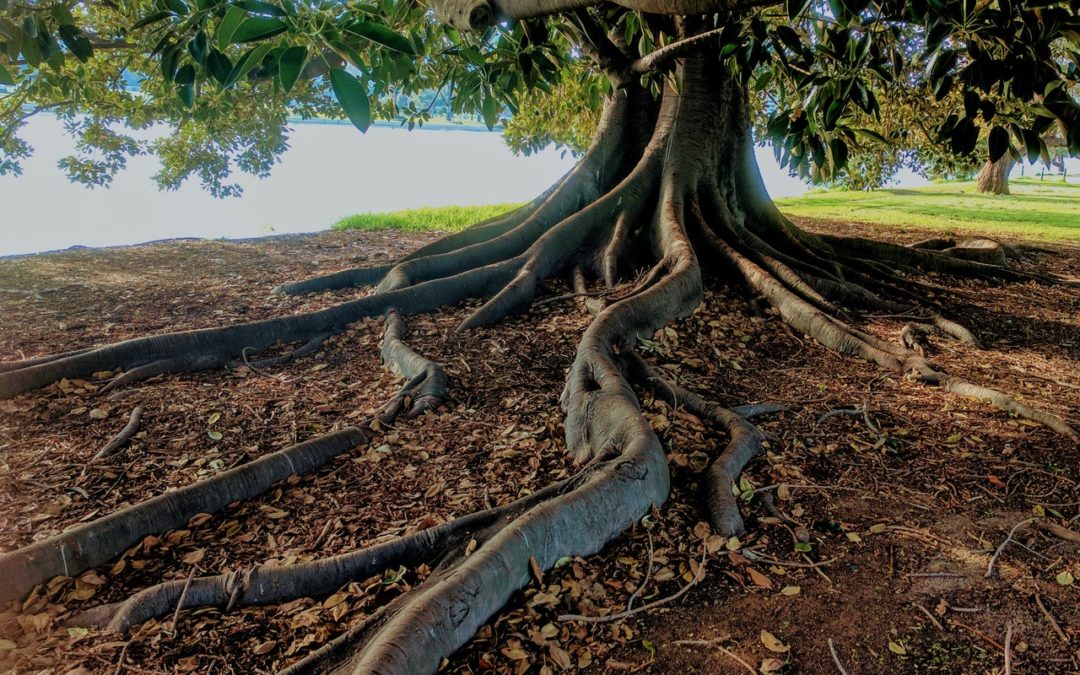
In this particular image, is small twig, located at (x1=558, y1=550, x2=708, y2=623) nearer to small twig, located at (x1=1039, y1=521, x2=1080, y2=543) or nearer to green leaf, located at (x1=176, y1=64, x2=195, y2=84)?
small twig, located at (x1=1039, y1=521, x2=1080, y2=543)

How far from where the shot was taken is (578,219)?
6.80 metres

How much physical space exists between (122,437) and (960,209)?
1625 cm

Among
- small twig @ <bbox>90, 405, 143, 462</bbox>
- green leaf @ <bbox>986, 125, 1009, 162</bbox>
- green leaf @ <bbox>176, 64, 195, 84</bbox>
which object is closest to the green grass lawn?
small twig @ <bbox>90, 405, 143, 462</bbox>

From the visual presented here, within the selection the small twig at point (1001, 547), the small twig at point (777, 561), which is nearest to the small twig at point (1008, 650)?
the small twig at point (1001, 547)

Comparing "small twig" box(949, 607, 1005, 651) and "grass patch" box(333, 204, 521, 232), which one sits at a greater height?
"grass patch" box(333, 204, 521, 232)

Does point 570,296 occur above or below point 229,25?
below

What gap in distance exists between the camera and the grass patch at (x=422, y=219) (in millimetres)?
12898

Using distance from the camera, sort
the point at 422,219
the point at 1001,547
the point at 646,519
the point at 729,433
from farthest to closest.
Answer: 1. the point at 422,219
2. the point at 729,433
3. the point at 646,519
4. the point at 1001,547

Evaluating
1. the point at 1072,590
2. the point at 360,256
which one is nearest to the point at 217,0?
the point at 1072,590

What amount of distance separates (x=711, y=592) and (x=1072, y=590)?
4.59 ft

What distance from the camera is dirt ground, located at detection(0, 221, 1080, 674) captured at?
2541 millimetres

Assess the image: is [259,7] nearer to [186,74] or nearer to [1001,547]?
[186,74]

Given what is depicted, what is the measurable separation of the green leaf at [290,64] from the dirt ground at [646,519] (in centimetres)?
193

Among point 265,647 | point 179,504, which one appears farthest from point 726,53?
point 179,504
